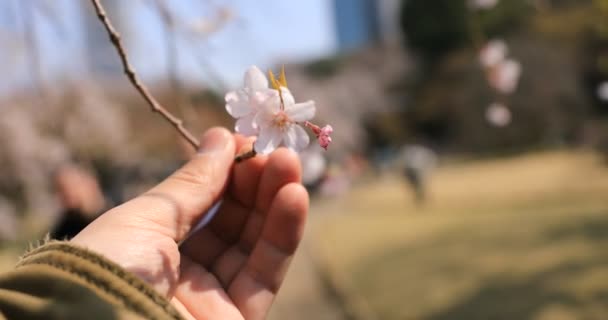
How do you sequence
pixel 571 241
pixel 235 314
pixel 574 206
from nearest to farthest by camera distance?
pixel 235 314, pixel 571 241, pixel 574 206

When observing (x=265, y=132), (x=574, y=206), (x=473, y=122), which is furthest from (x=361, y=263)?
(x=473, y=122)

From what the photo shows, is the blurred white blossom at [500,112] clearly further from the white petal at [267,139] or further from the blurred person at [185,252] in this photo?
the white petal at [267,139]

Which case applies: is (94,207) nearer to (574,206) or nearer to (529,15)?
(574,206)

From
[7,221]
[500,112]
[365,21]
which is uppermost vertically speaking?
[365,21]

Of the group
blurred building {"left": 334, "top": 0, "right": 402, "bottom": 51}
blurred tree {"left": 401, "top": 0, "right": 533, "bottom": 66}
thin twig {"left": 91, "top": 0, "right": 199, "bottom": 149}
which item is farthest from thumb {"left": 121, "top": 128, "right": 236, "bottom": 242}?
blurred tree {"left": 401, "top": 0, "right": 533, "bottom": 66}

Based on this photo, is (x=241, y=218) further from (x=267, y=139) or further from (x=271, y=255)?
(x=267, y=139)

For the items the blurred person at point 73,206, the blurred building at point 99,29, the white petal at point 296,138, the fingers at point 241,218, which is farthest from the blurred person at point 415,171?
the white petal at point 296,138

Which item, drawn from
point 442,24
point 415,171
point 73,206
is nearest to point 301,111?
point 73,206
